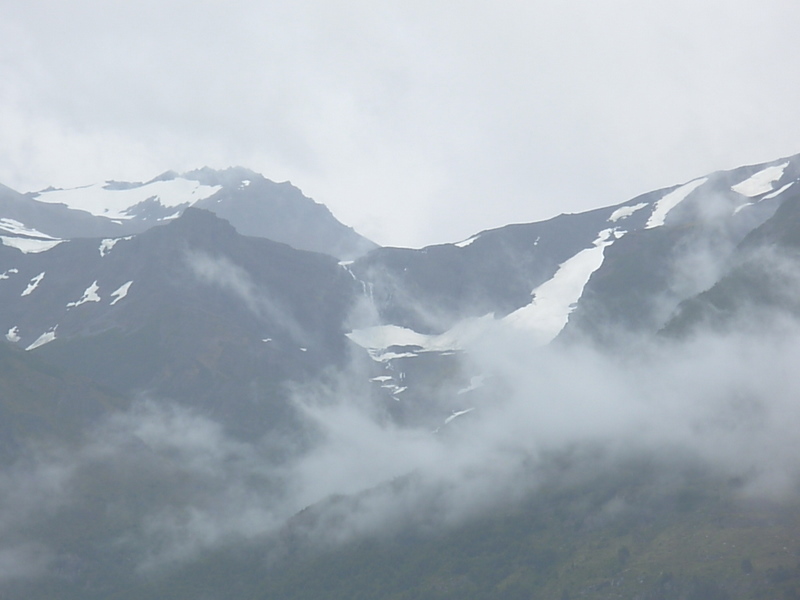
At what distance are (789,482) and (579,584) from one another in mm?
38139

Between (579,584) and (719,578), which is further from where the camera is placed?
(579,584)

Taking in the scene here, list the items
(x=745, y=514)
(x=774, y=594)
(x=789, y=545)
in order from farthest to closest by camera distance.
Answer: (x=745, y=514) → (x=789, y=545) → (x=774, y=594)

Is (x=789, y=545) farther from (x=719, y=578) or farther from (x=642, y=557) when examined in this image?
(x=642, y=557)

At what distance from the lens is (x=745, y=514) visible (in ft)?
645

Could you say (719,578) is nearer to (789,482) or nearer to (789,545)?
(789,545)

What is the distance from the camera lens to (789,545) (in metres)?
181

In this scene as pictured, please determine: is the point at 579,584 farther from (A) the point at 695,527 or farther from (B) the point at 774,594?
(B) the point at 774,594

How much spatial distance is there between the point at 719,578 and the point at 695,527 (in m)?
19.1

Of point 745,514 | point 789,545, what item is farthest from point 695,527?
point 789,545

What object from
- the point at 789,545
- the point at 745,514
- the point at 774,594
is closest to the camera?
the point at 774,594

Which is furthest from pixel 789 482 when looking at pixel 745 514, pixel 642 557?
pixel 642 557

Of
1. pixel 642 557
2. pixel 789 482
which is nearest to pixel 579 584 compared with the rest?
pixel 642 557

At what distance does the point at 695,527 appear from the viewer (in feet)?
654

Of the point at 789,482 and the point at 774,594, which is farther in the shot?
the point at 789,482
